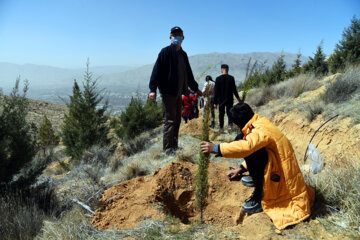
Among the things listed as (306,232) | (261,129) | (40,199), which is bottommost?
(40,199)

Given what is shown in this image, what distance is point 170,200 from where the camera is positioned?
3016mm

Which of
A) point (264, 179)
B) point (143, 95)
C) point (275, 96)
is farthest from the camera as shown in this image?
point (143, 95)

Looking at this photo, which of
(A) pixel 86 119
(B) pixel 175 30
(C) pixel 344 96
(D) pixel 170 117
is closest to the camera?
(B) pixel 175 30

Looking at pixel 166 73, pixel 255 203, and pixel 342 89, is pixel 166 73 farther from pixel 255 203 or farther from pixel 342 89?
pixel 342 89

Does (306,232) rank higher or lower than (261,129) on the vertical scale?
lower

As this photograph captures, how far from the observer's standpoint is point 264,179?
2166mm

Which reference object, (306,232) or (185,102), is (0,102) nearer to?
(306,232)

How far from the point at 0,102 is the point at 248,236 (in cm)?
433

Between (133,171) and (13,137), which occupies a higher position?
(13,137)

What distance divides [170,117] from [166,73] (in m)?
0.85

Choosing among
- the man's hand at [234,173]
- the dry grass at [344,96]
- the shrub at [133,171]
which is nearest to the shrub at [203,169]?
the man's hand at [234,173]

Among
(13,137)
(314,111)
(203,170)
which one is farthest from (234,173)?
(13,137)

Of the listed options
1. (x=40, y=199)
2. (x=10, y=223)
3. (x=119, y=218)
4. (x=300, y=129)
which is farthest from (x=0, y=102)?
(x=300, y=129)

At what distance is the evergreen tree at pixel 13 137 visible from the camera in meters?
3.32
